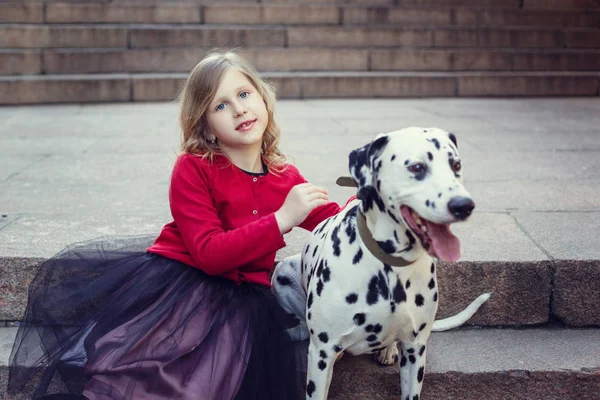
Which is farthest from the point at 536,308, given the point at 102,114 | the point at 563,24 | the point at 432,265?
the point at 563,24

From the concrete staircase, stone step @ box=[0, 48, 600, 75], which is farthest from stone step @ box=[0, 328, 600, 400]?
stone step @ box=[0, 48, 600, 75]

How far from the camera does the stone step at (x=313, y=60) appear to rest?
9.53 metres

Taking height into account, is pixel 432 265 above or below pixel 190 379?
above

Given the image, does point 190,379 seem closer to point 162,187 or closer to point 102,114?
point 162,187

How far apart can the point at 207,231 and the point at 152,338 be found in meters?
0.42

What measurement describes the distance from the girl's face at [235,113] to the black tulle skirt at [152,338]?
53 cm

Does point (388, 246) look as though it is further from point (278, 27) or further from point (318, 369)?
point (278, 27)

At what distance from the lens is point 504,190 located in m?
4.39

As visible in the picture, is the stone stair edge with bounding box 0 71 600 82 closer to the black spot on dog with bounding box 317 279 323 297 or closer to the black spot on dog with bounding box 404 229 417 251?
the black spot on dog with bounding box 317 279 323 297

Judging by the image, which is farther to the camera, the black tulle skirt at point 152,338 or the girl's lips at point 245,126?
the girl's lips at point 245,126

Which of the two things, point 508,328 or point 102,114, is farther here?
point 102,114

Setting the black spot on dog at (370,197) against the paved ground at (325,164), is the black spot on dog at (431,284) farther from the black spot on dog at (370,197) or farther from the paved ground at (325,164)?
the paved ground at (325,164)

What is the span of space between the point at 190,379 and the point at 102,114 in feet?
19.9

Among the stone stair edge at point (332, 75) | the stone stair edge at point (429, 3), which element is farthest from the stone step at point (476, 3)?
the stone stair edge at point (332, 75)
